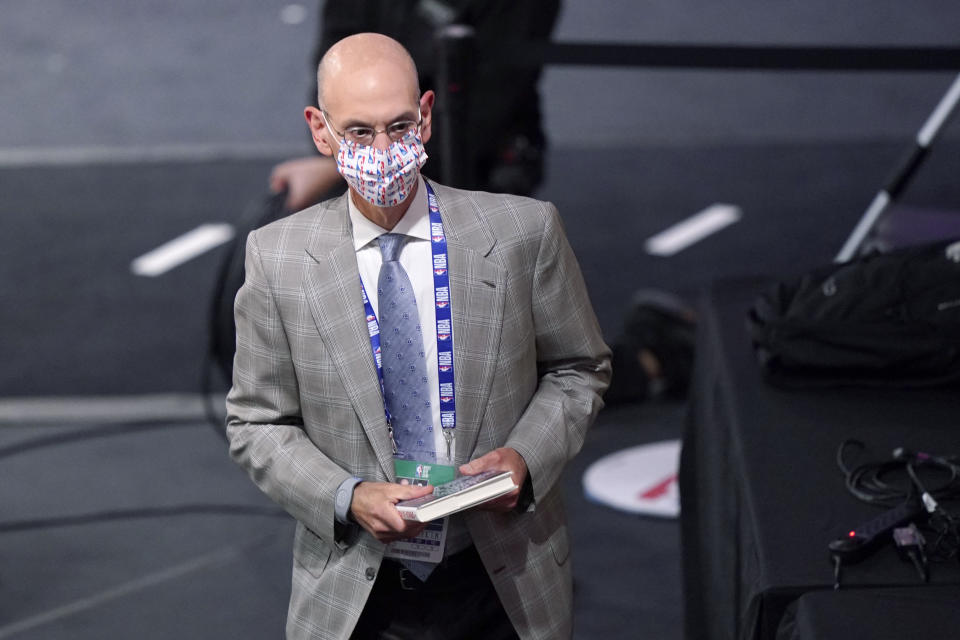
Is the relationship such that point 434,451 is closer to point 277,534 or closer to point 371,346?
point 371,346

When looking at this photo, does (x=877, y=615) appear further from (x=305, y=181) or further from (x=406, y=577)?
(x=305, y=181)

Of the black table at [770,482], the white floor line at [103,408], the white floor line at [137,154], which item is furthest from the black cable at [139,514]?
the white floor line at [137,154]

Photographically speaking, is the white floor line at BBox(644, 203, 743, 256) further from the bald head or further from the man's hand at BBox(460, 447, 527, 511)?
the bald head

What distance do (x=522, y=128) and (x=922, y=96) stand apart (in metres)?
4.43

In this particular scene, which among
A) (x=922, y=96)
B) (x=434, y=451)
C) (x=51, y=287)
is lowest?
A: (x=51, y=287)

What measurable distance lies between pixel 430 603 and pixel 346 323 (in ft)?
1.36

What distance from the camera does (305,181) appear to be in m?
2.84

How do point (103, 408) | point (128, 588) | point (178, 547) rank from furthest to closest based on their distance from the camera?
1. point (103, 408)
2. point (178, 547)
3. point (128, 588)

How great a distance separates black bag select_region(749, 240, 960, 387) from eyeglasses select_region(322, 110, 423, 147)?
1271mm

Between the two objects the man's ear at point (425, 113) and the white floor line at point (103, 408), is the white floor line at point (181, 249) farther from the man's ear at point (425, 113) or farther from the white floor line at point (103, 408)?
the man's ear at point (425, 113)

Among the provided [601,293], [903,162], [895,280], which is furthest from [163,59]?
[895,280]

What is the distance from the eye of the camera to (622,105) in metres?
7.72

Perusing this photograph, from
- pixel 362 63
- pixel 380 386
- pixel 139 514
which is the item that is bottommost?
pixel 139 514

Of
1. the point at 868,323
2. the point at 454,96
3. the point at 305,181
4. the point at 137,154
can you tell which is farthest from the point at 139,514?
the point at 137,154
